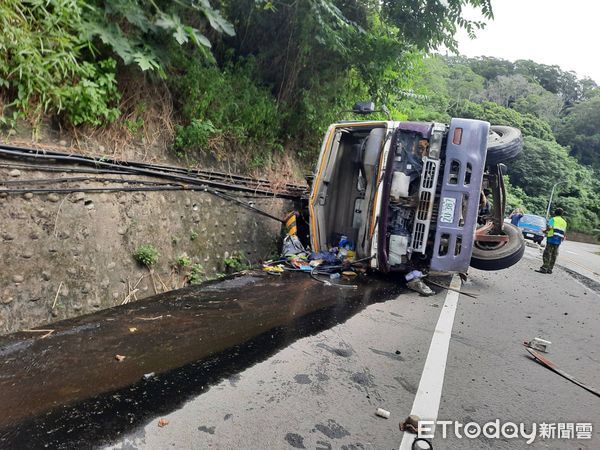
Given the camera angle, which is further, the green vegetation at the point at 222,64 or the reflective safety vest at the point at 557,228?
the reflective safety vest at the point at 557,228

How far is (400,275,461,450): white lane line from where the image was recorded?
7.71 ft

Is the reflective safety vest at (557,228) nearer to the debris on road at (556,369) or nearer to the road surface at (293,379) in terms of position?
the road surface at (293,379)

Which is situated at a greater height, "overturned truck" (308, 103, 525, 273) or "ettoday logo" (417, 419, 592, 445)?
"overturned truck" (308, 103, 525, 273)

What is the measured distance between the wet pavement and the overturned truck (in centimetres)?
137

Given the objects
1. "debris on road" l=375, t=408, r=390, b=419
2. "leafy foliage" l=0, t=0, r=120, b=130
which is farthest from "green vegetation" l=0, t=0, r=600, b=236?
"debris on road" l=375, t=408, r=390, b=419

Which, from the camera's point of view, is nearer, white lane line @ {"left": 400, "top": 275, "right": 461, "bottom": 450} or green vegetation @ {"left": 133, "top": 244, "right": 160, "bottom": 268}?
white lane line @ {"left": 400, "top": 275, "right": 461, "bottom": 450}

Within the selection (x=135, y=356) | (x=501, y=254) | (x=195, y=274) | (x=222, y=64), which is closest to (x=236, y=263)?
(x=195, y=274)

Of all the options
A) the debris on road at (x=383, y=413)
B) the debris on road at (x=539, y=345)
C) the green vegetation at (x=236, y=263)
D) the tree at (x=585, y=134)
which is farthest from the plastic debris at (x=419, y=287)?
the tree at (x=585, y=134)

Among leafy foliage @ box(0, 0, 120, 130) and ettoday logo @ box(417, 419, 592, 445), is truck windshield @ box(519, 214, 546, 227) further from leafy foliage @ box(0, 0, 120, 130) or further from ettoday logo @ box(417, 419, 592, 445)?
leafy foliage @ box(0, 0, 120, 130)

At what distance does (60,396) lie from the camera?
2180 mm

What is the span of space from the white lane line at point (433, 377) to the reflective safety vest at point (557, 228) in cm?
562

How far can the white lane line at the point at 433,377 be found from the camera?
2.35m

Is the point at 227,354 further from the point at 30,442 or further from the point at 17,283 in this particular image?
the point at 17,283

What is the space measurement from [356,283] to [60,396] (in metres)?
3.85
